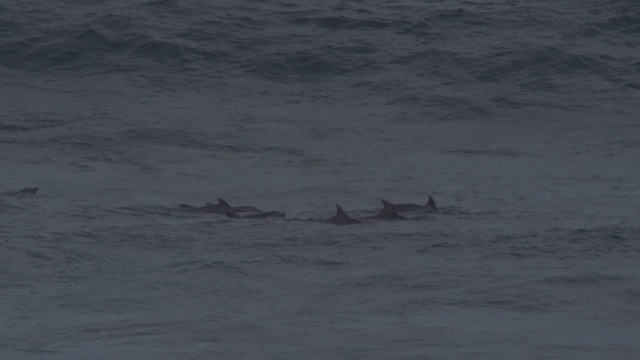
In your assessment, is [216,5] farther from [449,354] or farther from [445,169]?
[449,354]

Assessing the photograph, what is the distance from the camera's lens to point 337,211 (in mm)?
14125

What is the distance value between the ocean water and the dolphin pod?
15cm

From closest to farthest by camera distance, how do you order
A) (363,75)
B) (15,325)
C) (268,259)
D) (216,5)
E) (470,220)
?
(15,325), (268,259), (470,220), (363,75), (216,5)

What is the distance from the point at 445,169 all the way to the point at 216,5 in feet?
34.0

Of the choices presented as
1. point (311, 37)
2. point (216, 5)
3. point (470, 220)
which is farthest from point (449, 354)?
point (216, 5)

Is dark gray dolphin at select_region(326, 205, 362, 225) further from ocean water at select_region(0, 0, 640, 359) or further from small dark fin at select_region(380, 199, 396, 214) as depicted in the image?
small dark fin at select_region(380, 199, 396, 214)

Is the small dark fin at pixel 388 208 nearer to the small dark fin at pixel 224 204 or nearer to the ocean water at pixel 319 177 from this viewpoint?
the ocean water at pixel 319 177

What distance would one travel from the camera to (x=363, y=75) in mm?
22750

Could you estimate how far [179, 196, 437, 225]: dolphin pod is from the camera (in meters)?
14.1

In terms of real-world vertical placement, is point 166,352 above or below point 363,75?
above

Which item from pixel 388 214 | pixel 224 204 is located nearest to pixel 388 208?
pixel 388 214

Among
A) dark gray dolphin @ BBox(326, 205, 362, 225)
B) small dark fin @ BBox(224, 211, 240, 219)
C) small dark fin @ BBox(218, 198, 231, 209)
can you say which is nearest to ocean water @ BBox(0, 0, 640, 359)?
dark gray dolphin @ BBox(326, 205, 362, 225)

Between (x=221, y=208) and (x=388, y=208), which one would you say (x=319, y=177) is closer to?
(x=221, y=208)

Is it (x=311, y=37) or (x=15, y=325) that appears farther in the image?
(x=311, y=37)
